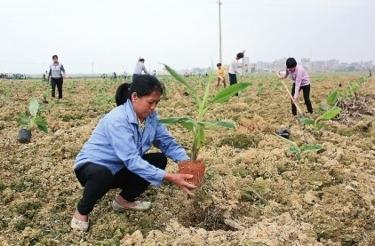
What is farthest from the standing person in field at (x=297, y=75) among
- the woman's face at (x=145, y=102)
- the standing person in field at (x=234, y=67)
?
the woman's face at (x=145, y=102)

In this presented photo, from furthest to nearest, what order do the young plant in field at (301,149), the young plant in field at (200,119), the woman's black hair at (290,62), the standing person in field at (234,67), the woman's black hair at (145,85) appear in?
1. the standing person in field at (234,67)
2. the woman's black hair at (290,62)
3. the young plant in field at (301,149)
4. the young plant in field at (200,119)
5. the woman's black hair at (145,85)

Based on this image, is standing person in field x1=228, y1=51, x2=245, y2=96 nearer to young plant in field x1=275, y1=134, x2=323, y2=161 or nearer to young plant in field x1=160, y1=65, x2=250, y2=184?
young plant in field x1=275, y1=134, x2=323, y2=161

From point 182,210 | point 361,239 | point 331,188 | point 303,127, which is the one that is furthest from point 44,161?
point 303,127

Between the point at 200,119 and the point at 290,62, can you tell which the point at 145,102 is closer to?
the point at 200,119

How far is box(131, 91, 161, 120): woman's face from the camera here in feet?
10.1

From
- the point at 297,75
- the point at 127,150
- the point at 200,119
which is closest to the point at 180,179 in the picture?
the point at 127,150

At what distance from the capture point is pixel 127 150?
309 cm

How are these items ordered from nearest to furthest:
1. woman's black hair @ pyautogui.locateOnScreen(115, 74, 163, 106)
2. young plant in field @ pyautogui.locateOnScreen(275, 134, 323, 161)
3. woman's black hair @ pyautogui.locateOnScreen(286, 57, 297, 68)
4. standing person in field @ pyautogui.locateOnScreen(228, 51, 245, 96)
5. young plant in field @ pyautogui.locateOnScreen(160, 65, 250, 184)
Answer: woman's black hair @ pyautogui.locateOnScreen(115, 74, 163, 106), young plant in field @ pyautogui.locateOnScreen(160, 65, 250, 184), young plant in field @ pyautogui.locateOnScreen(275, 134, 323, 161), woman's black hair @ pyautogui.locateOnScreen(286, 57, 297, 68), standing person in field @ pyautogui.locateOnScreen(228, 51, 245, 96)

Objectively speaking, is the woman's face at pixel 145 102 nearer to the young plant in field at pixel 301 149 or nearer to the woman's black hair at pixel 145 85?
the woman's black hair at pixel 145 85

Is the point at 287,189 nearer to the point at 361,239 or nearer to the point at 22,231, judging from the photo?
the point at 361,239

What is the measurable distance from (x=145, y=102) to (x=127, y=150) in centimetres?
32

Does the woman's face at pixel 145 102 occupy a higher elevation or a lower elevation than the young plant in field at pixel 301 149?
higher

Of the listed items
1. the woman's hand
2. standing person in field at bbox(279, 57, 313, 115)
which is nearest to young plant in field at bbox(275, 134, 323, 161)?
the woman's hand

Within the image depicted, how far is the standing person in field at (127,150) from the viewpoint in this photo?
3.07 m
